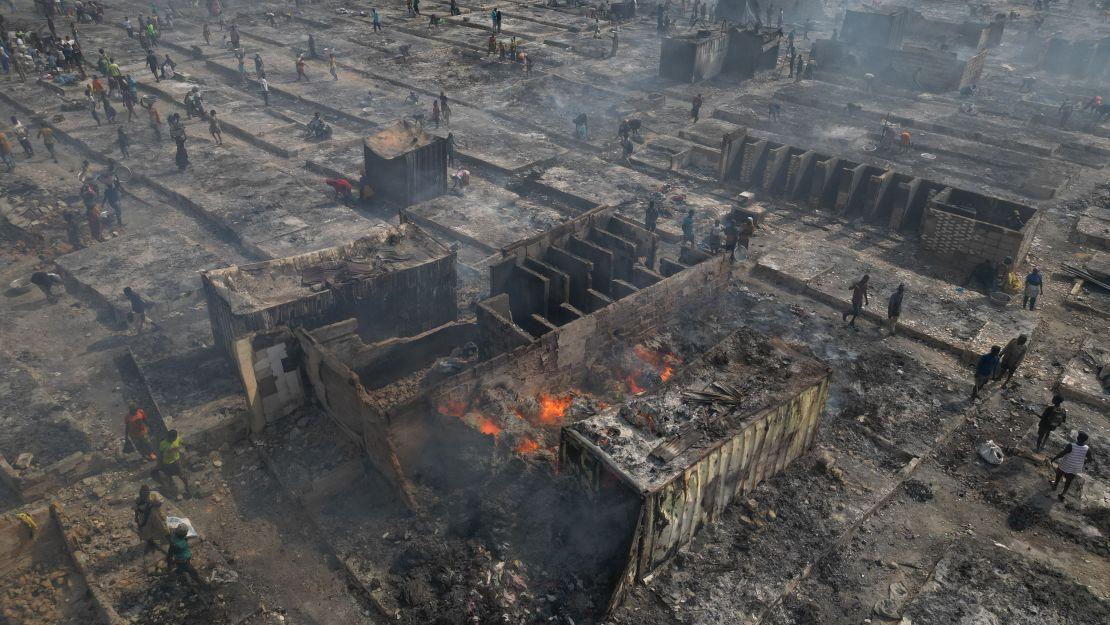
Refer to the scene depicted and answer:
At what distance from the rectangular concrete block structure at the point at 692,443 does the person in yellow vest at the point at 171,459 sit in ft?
22.4

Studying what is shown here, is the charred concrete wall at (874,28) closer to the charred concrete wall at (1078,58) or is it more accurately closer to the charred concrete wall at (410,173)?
the charred concrete wall at (1078,58)

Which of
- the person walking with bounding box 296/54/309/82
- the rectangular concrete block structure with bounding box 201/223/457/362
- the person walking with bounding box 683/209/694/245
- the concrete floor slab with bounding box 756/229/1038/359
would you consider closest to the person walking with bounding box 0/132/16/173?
the person walking with bounding box 296/54/309/82

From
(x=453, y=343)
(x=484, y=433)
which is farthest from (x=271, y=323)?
(x=484, y=433)

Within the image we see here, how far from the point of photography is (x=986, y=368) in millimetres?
15219

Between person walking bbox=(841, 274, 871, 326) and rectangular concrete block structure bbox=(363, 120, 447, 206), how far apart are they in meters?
13.3

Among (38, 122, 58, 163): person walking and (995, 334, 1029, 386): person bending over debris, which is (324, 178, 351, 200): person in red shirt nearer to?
(38, 122, 58, 163): person walking

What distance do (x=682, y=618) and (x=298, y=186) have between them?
19.5m

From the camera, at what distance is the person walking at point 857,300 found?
58.3 feet

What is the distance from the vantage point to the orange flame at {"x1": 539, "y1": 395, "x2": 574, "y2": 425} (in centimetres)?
→ 1404

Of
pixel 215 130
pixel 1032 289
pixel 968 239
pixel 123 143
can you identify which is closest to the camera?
pixel 1032 289

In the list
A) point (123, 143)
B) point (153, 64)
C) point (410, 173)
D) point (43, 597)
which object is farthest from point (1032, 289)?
point (153, 64)

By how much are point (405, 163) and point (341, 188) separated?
2340mm

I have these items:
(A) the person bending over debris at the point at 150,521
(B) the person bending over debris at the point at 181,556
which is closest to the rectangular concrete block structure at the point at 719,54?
(A) the person bending over debris at the point at 150,521

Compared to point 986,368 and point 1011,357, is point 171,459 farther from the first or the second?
point 1011,357
